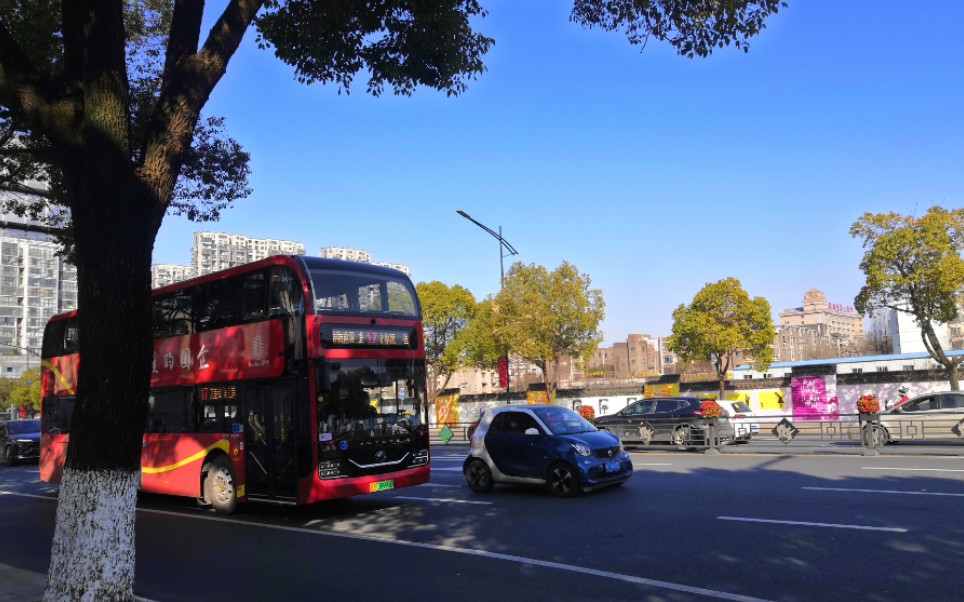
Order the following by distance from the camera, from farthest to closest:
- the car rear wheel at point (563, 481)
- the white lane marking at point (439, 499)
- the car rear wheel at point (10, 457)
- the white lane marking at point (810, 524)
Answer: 1. the car rear wheel at point (10, 457)
2. the white lane marking at point (439, 499)
3. the car rear wheel at point (563, 481)
4. the white lane marking at point (810, 524)

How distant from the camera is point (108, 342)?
5516 millimetres

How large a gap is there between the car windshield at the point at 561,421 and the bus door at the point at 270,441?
4.65m

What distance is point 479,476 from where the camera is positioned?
1417cm

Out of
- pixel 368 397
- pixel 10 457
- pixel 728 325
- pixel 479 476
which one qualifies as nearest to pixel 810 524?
pixel 479 476

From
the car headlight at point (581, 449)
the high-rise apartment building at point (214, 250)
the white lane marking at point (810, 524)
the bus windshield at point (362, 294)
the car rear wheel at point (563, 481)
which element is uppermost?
the high-rise apartment building at point (214, 250)

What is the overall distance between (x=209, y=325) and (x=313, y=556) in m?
5.90

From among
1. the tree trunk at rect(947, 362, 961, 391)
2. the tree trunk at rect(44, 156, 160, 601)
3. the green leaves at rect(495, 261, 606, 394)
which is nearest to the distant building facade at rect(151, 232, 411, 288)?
the green leaves at rect(495, 261, 606, 394)

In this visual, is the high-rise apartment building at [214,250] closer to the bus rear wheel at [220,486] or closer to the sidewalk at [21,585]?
the bus rear wheel at [220,486]

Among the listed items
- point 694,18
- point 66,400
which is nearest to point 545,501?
point 694,18

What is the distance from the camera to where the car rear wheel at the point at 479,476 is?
1406 cm

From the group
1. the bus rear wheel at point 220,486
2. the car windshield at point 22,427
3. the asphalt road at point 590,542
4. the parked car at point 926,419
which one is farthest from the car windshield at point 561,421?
the car windshield at point 22,427

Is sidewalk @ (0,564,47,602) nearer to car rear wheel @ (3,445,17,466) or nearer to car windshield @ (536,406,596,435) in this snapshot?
car windshield @ (536,406,596,435)

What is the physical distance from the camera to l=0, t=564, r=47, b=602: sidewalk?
6983 millimetres

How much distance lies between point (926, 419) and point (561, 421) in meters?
11.9
